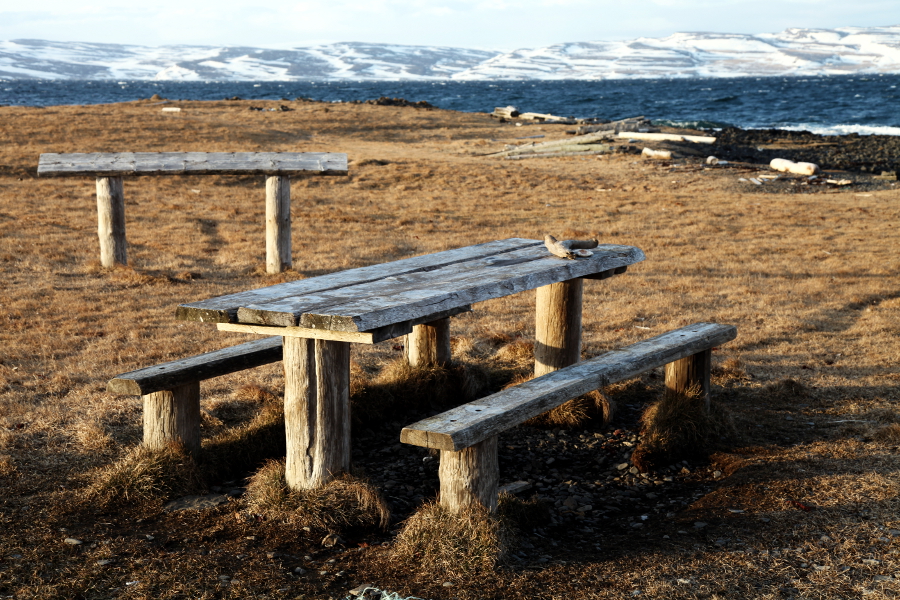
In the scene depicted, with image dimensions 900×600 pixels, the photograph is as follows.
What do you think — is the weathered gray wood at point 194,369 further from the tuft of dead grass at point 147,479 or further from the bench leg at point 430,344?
the bench leg at point 430,344

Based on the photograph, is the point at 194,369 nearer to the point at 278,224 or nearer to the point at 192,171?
the point at 278,224

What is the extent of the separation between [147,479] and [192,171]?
632 centimetres

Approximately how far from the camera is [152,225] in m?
Answer: 13.2

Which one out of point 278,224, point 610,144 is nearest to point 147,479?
point 278,224

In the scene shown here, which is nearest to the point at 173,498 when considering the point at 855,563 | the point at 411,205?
the point at 855,563

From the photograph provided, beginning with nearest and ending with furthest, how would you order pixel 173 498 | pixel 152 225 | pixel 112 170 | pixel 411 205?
pixel 173 498 → pixel 112 170 → pixel 152 225 → pixel 411 205

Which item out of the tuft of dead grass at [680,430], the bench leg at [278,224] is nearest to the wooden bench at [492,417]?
the tuft of dead grass at [680,430]

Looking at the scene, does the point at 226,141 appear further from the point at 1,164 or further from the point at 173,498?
the point at 173,498

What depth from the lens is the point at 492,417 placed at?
3693 millimetres

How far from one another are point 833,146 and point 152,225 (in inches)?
899

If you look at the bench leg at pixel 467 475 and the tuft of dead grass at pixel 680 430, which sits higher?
the bench leg at pixel 467 475

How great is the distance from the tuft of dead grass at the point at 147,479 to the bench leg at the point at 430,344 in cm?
194

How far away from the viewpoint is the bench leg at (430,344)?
590 centimetres

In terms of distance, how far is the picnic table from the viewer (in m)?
3.74
